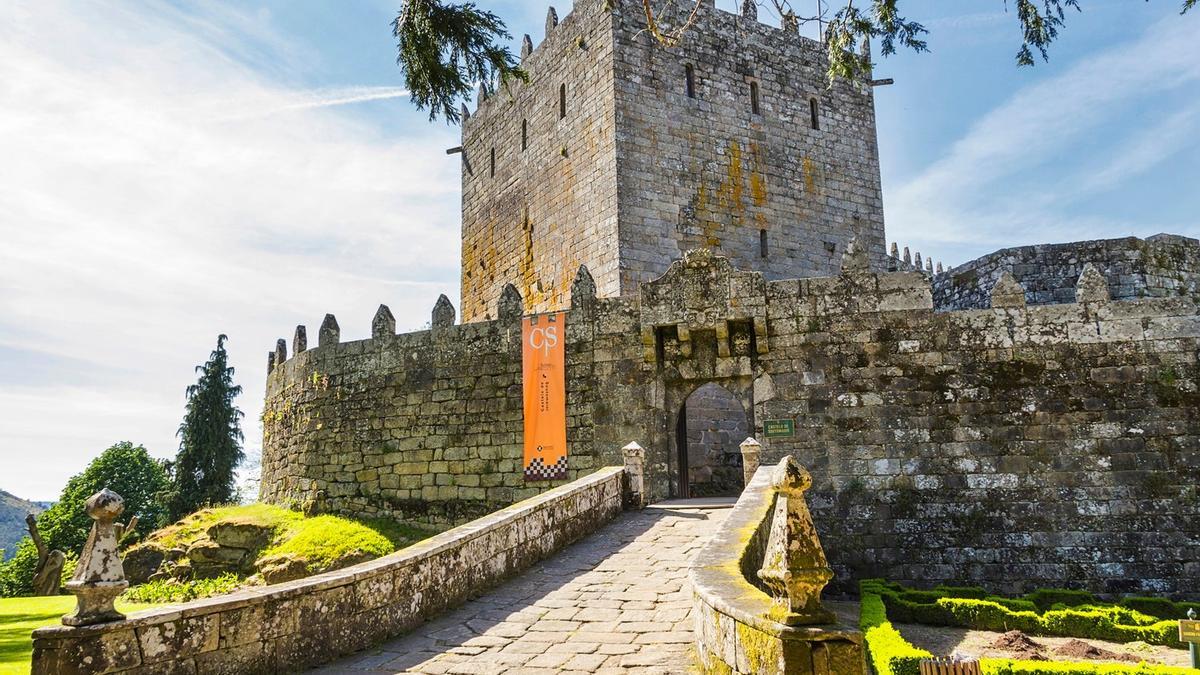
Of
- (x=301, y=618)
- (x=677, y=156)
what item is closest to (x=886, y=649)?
(x=301, y=618)

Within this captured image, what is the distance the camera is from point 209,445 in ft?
105

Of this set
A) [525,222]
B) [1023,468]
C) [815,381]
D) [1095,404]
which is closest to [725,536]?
[815,381]

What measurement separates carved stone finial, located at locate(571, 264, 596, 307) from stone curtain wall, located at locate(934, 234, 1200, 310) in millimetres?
7370

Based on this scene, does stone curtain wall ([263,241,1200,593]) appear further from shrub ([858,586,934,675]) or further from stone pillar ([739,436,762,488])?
shrub ([858,586,934,675])

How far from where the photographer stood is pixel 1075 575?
1183 cm

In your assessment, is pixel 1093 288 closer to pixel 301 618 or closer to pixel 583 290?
pixel 583 290

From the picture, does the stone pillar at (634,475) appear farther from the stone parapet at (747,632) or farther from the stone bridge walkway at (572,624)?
the stone parapet at (747,632)

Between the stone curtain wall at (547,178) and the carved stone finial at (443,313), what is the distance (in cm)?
300

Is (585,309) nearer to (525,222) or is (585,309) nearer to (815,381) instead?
(815,381)

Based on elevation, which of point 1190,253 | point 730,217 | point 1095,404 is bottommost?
point 1095,404

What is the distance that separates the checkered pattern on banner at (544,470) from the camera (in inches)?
557

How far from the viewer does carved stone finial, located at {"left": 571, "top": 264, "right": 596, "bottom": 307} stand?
1448 cm

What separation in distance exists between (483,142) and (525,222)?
13.4 ft

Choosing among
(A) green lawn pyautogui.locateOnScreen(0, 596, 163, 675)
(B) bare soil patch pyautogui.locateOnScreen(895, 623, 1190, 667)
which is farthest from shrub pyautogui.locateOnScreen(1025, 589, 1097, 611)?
(A) green lawn pyautogui.locateOnScreen(0, 596, 163, 675)
